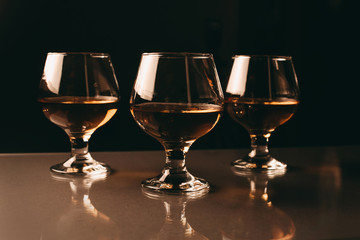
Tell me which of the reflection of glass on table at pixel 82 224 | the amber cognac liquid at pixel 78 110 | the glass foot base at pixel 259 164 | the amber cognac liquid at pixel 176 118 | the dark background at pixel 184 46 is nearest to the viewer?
the reflection of glass on table at pixel 82 224

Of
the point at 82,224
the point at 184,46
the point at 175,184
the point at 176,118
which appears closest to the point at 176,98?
the point at 176,118

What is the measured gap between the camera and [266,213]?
0.76 meters

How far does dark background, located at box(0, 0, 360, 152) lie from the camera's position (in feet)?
4.22

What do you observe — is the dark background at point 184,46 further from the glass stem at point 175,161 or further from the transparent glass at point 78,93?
the glass stem at point 175,161

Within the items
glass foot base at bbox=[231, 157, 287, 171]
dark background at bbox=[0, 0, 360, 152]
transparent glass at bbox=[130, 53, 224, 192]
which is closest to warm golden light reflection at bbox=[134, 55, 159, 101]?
transparent glass at bbox=[130, 53, 224, 192]

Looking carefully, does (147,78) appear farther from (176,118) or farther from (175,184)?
(175,184)

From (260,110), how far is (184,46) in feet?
1.29

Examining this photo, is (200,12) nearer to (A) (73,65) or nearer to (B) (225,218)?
(A) (73,65)

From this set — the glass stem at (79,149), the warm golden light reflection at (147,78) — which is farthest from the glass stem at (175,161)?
the glass stem at (79,149)

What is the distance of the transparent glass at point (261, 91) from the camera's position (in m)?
1.04

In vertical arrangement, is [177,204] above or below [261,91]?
below

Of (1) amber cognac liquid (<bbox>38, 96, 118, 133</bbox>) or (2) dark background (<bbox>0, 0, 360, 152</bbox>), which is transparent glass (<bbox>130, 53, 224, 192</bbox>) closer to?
(1) amber cognac liquid (<bbox>38, 96, 118, 133</bbox>)

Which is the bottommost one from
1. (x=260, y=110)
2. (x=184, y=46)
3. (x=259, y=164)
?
(x=259, y=164)

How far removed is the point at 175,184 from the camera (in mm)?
877
